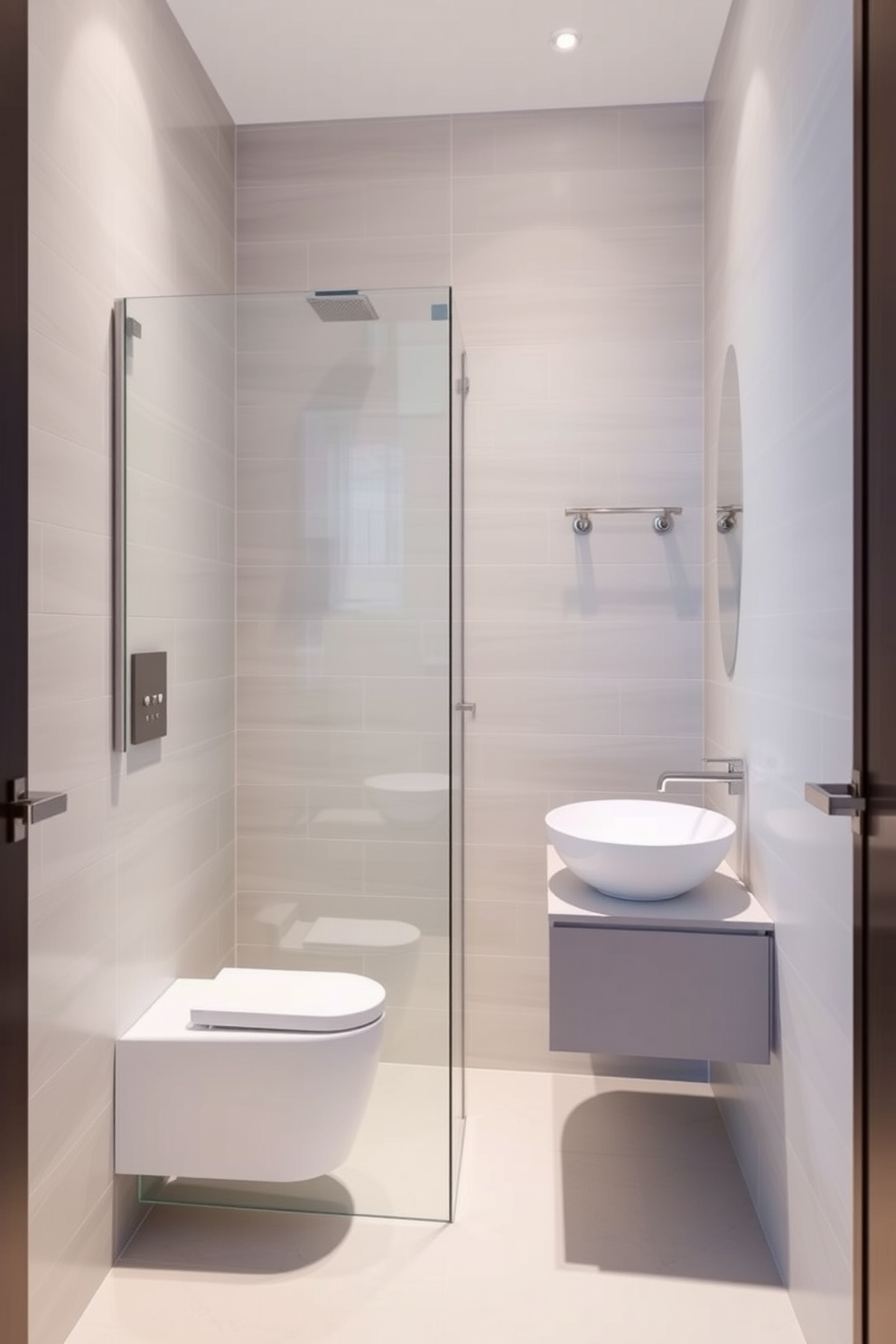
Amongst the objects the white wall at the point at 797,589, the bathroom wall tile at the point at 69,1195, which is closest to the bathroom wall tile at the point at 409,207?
the white wall at the point at 797,589

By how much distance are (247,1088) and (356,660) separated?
0.93m

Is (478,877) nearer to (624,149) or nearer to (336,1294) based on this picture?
(336,1294)

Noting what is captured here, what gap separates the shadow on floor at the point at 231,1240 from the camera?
5.99 feet

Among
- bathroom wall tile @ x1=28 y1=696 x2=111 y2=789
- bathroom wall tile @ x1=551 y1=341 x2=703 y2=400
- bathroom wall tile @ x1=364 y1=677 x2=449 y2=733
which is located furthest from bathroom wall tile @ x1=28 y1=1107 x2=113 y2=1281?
bathroom wall tile @ x1=551 y1=341 x2=703 y2=400

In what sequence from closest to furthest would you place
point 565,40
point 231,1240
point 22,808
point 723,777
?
1. point 22,808
2. point 231,1240
3. point 723,777
4. point 565,40

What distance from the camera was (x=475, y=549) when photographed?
2.65 metres

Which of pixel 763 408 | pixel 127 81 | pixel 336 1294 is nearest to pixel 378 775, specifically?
pixel 336 1294

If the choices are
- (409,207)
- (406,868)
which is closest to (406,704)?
(406,868)

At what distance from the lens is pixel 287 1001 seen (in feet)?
6.11

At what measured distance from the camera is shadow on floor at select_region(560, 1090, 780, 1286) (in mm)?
1855

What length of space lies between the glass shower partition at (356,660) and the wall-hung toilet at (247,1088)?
0.11m

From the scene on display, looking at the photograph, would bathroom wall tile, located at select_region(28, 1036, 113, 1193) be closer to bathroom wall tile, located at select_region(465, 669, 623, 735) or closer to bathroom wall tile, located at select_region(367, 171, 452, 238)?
bathroom wall tile, located at select_region(465, 669, 623, 735)

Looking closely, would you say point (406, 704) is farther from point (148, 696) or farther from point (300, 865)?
point (148, 696)

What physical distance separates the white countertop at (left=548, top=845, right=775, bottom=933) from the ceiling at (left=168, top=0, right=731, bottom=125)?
2.17 m
